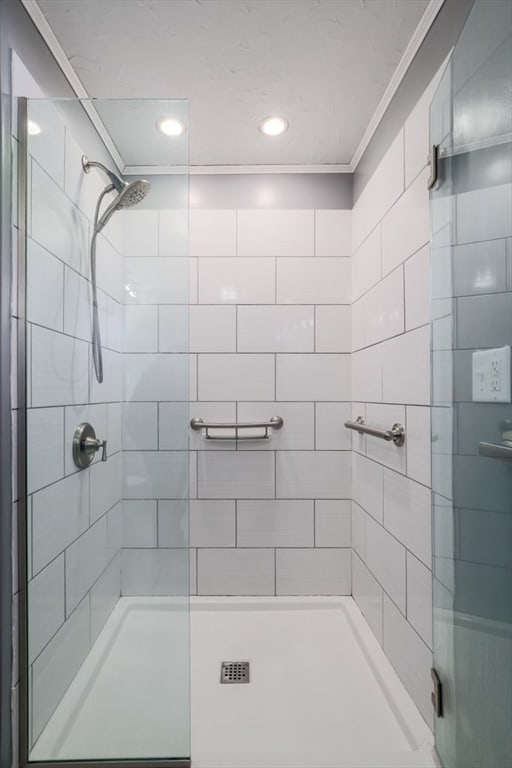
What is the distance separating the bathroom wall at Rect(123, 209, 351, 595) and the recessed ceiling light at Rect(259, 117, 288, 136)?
343 millimetres

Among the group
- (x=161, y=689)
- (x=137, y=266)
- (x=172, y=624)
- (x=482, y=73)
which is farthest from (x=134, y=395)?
(x=482, y=73)

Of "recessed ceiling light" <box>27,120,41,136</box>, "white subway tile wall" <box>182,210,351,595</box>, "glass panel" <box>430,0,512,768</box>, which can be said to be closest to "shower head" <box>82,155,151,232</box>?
"recessed ceiling light" <box>27,120,41,136</box>

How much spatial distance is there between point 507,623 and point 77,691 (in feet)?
3.82

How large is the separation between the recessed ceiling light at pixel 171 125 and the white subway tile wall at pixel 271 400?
2.46 ft

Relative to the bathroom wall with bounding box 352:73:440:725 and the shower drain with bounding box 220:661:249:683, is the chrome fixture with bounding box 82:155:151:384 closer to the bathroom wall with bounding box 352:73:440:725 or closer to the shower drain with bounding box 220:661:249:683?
the bathroom wall with bounding box 352:73:440:725

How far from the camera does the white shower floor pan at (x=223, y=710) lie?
1.06 meters

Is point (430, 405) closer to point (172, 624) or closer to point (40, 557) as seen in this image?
point (172, 624)

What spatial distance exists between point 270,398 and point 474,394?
3.58 ft

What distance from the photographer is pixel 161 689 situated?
111 cm

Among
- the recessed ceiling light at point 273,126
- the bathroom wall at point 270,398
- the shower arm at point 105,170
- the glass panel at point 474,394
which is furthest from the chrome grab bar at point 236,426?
the recessed ceiling light at point 273,126

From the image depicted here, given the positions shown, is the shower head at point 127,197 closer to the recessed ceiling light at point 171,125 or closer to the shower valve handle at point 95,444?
the recessed ceiling light at point 171,125

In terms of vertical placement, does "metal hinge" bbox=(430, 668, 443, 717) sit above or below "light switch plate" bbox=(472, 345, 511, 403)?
below

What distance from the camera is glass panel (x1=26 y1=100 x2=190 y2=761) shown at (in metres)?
1.09

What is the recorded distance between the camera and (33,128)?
1.07 metres
